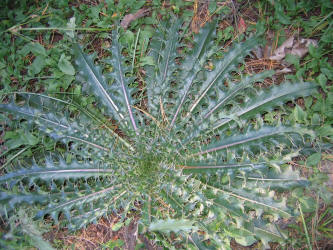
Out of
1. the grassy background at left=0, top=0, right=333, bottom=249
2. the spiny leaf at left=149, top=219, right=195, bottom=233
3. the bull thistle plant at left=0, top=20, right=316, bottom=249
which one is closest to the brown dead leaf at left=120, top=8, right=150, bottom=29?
the grassy background at left=0, top=0, right=333, bottom=249

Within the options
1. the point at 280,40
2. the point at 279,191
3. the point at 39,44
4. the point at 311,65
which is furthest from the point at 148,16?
the point at 279,191

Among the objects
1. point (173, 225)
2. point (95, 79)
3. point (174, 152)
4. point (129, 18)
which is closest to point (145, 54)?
point (129, 18)

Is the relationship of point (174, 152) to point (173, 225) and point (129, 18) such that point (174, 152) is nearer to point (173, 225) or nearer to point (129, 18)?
point (173, 225)

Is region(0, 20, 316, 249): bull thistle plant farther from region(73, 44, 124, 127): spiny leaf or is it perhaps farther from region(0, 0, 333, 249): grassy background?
region(0, 0, 333, 249): grassy background

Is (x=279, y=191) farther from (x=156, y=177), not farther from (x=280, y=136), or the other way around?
(x=156, y=177)

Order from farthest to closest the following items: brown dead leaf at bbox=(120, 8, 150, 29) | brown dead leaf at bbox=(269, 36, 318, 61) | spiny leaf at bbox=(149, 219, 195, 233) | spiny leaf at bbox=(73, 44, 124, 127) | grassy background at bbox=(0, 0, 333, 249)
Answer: brown dead leaf at bbox=(120, 8, 150, 29) < brown dead leaf at bbox=(269, 36, 318, 61) < spiny leaf at bbox=(73, 44, 124, 127) < grassy background at bbox=(0, 0, 333, 249) < spiny leaf at bbox=(149, 219, 195, 233)

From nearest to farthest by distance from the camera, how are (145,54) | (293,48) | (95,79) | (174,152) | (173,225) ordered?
(173,225) → (174,152) → (95,79) → (293,48) → (145,54)

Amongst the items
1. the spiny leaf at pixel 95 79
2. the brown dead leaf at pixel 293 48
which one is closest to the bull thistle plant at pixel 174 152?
the spiny leaf at pixel 95 79

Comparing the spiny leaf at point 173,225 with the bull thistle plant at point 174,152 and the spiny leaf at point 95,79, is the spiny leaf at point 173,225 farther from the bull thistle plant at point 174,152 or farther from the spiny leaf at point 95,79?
the spiny leaf at point 95,79
